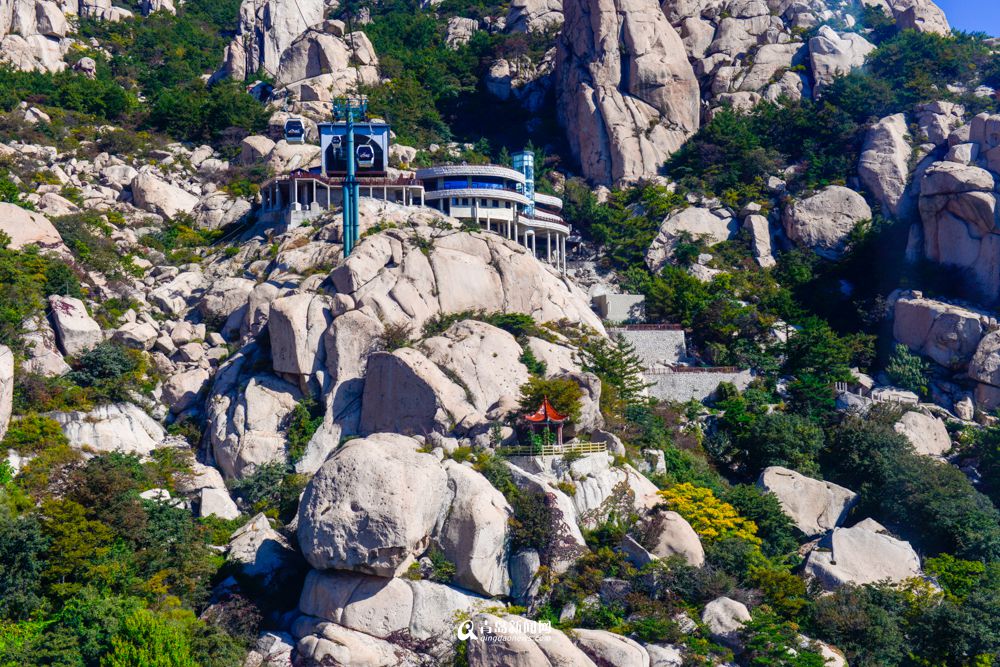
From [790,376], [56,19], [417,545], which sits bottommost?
[417,545]

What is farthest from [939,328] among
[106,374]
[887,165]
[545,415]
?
[106,374]

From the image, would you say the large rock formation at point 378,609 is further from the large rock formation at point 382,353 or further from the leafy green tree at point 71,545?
the large rock formation at point 382,353

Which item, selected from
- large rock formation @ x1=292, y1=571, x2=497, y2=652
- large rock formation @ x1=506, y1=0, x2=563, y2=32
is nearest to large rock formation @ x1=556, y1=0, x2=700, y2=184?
large rock formation @ x1=506, y1=0, x2=563, y2=32

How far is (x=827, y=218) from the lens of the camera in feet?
189

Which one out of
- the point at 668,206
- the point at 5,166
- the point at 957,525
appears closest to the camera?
the point at 957,525

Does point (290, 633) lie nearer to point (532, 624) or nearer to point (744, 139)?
point (532, 624)

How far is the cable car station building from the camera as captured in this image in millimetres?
51344

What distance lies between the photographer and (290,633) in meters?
29.4

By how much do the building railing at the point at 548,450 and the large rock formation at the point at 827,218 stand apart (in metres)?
27.0

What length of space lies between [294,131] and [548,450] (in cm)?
3103

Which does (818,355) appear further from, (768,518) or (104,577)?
(104,577)

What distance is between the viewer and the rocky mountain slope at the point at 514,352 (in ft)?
96.8

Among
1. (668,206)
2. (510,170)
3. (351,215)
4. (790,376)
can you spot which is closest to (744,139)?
(668,206)

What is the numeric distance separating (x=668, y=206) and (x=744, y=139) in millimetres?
6937
